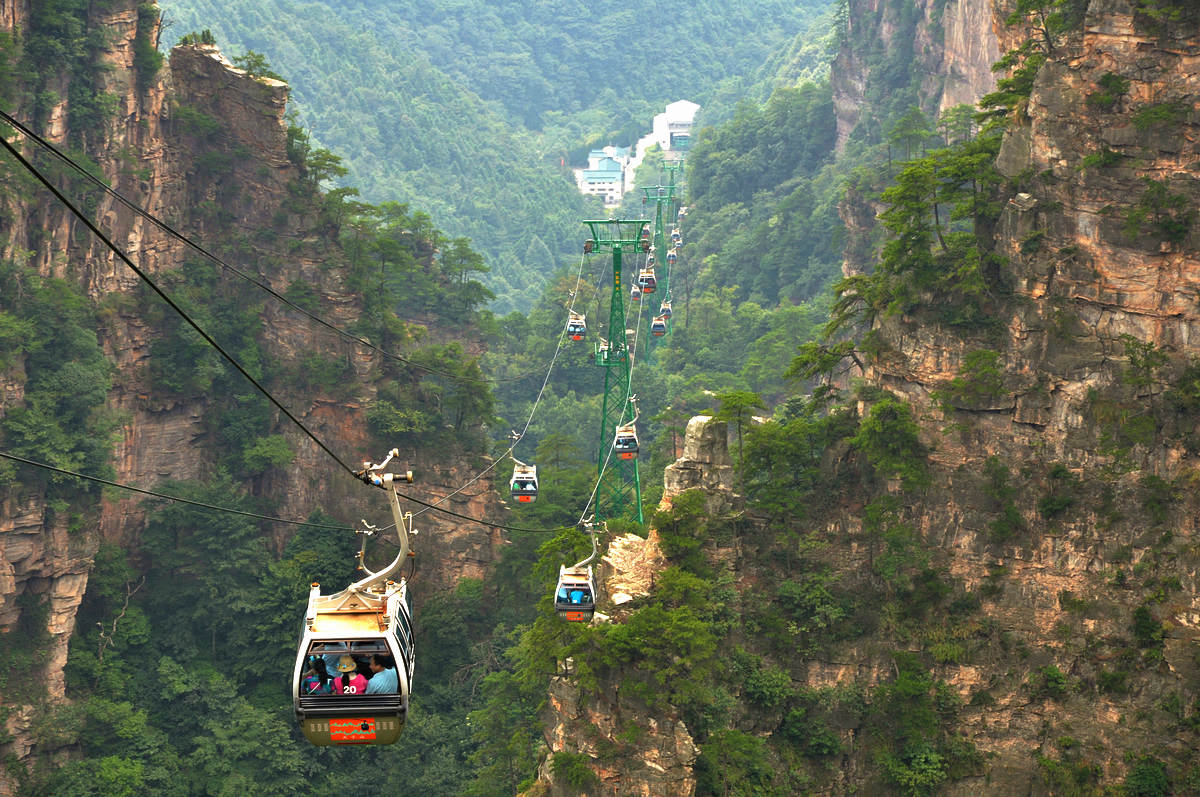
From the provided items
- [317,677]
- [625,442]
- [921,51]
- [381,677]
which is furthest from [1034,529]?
[921,51]

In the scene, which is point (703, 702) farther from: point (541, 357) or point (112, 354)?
point (541, 357)

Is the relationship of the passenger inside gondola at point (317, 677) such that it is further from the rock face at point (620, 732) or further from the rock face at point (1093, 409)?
the rock face at point (1093, 409)

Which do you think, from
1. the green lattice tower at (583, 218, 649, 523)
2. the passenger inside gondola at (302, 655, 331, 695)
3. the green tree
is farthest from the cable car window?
the green lattice tower at (583, 218, 649, 523)

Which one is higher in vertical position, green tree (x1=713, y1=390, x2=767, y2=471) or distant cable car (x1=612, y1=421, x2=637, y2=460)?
green tree (x1=713, y1=390, x2=767, y2=471)

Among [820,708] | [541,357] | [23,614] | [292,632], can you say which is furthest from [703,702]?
[541,357]

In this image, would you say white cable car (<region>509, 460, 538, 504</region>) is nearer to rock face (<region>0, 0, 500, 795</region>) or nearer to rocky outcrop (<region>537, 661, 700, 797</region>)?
rocky outcrop (<region>537, 661, 700, 797</region>)

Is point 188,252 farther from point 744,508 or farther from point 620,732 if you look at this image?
point 620,732
